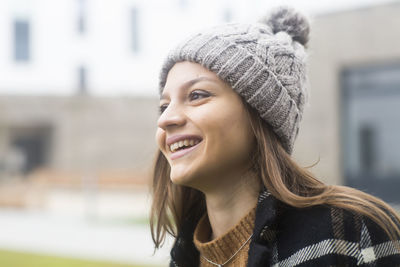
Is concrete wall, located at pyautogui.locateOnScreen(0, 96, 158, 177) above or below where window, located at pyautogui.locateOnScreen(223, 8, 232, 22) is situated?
below

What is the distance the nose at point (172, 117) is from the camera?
1.88 meters

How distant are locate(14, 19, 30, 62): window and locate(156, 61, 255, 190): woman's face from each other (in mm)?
33172

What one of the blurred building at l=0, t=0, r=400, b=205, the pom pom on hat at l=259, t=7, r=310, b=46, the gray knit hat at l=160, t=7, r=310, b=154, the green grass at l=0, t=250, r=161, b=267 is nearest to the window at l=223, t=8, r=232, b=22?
the blurred building at l=0, t=0, r=400, b=205

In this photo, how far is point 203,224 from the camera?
2182 millimetres

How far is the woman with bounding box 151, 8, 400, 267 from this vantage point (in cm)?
171

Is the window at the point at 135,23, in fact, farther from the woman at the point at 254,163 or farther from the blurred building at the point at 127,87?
the woman at the point at 254,163

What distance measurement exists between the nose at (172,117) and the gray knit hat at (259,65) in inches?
7.2

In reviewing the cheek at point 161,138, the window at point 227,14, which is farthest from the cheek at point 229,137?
the window at point 227,14

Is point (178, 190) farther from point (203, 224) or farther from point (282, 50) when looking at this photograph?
point (282, 50)

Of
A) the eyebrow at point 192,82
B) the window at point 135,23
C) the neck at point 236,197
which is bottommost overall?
the window at point 135,23

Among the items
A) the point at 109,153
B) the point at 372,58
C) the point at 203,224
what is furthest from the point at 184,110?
the point at 109,153

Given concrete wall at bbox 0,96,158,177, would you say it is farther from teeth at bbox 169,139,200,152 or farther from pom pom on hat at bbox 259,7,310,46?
teeth at bbox 169,139,200,152

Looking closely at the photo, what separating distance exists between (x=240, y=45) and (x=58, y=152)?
28.4 m

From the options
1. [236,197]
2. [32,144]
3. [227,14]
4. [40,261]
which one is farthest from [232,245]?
[227,14]
